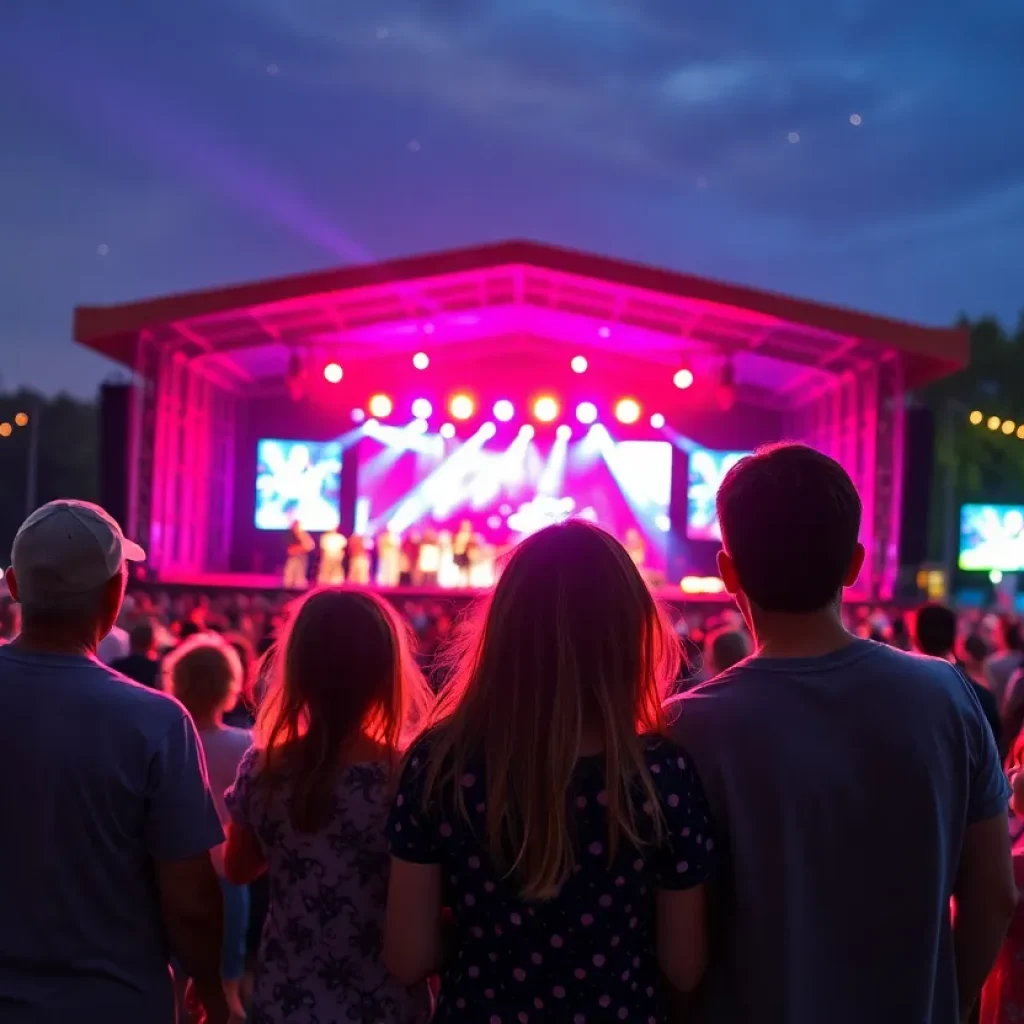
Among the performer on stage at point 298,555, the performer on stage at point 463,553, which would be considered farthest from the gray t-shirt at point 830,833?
the performer on stage at point 463,553

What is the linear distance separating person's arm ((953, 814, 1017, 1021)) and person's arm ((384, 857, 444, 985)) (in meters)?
0.84

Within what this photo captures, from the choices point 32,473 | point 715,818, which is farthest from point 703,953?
point 32,473

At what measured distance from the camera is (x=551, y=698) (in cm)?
166

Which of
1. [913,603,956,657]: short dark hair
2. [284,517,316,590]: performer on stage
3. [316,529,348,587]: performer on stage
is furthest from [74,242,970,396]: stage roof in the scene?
[913,603,956,657]: short dark hair

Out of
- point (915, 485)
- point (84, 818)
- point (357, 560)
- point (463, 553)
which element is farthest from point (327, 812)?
point (463, 553)

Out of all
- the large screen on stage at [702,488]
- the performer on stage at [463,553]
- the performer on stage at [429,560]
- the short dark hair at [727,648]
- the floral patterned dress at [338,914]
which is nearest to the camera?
the floral patterned dress at [338,914]

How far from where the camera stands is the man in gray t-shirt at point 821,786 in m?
1.66

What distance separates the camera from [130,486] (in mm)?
14688

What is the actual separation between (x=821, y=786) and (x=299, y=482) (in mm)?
17429

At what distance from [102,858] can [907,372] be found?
50.5 feet

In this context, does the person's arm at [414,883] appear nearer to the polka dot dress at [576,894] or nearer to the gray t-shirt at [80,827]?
the polka dot dress at [576,894]

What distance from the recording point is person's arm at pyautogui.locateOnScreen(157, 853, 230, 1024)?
1924 millimetres

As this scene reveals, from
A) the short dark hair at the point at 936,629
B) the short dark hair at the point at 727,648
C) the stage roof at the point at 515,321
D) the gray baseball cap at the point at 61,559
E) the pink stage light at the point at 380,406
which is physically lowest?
the short dark hair at the point at 727,648

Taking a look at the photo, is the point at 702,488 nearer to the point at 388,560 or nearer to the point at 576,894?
the point at 388,560
